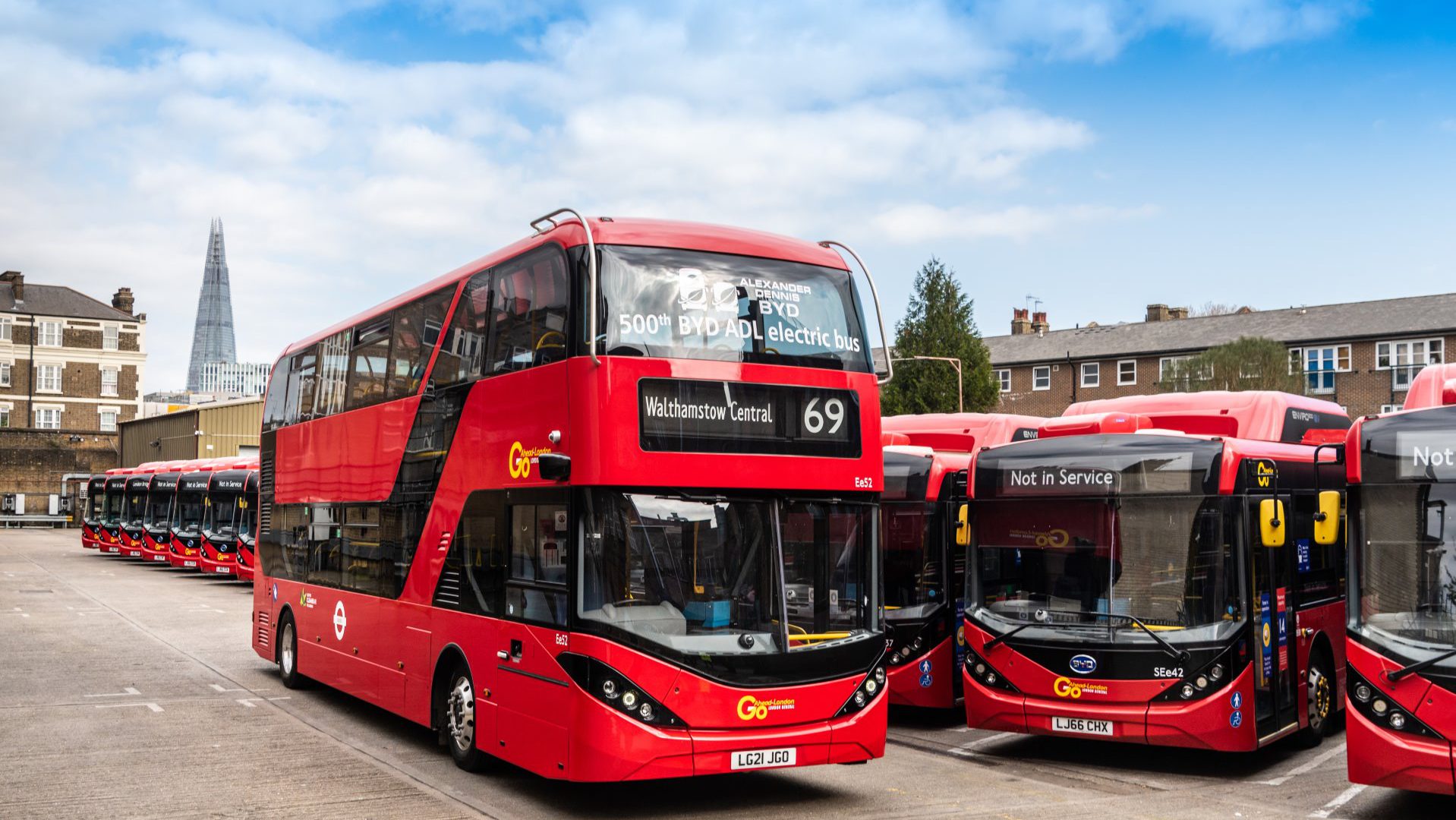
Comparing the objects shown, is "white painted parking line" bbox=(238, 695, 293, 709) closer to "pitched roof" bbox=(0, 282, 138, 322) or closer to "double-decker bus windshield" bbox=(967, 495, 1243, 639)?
"double-decker bus windshield" bbox=(967, 495, 1243, 639)

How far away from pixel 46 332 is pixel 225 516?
64.6m

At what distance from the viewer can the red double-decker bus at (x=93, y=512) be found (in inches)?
1984

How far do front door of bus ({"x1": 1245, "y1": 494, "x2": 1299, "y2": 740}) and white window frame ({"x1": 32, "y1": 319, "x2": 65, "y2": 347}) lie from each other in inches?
3777

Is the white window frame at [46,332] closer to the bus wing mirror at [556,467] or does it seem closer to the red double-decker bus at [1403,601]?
the bus wing mirror at [556,467]

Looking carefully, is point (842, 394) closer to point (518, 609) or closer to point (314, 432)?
point (518, 609)

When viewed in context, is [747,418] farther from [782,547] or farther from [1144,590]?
[1144,590]

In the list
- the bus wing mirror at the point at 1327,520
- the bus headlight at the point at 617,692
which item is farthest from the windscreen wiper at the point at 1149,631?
the bus headlight at the point at 617,692

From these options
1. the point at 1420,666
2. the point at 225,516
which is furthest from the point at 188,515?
the point at 1420,666

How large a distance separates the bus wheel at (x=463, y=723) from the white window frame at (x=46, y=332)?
92.8 meters

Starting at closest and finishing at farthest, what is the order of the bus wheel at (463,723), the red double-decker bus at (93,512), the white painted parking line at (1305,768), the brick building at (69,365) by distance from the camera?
the bus wheel at (463,723) → the white painted parking line at (1305,768) → the red double-decker bus at (93,512) → the brick building at (69,365)

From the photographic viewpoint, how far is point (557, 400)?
917 centimetres

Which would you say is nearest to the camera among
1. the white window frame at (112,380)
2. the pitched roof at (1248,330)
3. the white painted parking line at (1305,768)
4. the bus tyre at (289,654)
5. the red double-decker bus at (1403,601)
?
the red double-decker bus at (1403,601)

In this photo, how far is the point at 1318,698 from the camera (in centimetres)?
1235

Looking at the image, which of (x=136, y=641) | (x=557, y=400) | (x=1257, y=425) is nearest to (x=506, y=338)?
(x=557, y=400)
